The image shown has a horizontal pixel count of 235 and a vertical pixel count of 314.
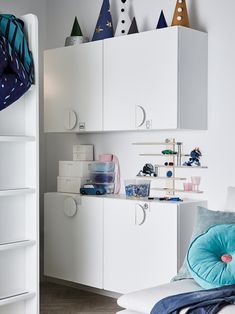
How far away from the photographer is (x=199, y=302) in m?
2.69

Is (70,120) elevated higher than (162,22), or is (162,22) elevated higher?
(162,22)

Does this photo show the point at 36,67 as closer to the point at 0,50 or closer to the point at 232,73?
the point at 0,50

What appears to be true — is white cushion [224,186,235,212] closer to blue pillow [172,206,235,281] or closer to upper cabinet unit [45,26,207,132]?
blue pillow [172,206,235,281]

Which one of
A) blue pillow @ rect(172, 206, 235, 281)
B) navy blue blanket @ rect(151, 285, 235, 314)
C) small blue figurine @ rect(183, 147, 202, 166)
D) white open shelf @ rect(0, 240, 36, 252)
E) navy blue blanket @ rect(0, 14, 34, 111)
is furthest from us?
small blue figurine @ rect(183, 147, 202, 166)

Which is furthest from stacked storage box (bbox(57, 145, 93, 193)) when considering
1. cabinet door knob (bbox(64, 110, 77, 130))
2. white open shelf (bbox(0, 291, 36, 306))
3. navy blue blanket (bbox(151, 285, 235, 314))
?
navy blue blanket (bbox(151, 285, 235, 314))

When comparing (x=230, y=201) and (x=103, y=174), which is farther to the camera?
(x=103, y=174)

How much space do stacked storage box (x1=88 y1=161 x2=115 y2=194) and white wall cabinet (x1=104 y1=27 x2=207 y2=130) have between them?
0.41 m

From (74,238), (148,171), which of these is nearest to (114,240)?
(74,238)

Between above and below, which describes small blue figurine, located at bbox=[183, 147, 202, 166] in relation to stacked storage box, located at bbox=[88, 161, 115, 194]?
above

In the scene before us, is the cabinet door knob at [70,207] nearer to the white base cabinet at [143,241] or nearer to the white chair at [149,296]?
the white base cabinet at [143,241]

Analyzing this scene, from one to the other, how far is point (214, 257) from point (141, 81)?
1.56 meters

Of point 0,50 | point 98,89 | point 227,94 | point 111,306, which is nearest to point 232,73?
point 227,94

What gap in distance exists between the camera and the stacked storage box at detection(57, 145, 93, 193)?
458 centimetres

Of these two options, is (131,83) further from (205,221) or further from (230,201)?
(205,221)
